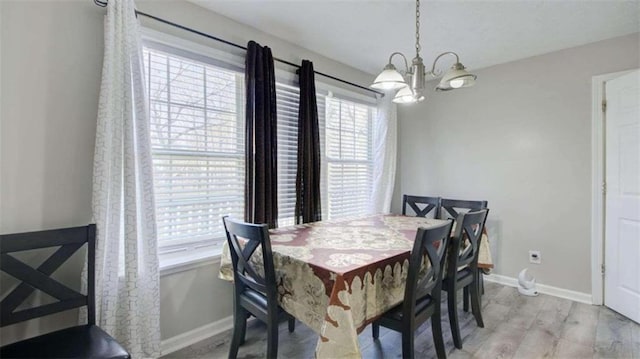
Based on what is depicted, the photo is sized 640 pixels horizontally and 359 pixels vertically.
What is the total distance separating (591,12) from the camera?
2.31 m

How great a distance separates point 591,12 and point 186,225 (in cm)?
337

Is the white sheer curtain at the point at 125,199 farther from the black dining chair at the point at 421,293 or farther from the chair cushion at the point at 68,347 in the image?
the black dining chair at the point at 421,293

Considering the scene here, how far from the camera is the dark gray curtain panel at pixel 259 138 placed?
2383mm

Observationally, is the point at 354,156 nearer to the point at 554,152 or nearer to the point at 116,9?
the point at 554,152

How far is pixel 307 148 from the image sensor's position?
2836 millimetres

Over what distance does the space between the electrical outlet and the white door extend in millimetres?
505

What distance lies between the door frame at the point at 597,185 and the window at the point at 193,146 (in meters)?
3.13

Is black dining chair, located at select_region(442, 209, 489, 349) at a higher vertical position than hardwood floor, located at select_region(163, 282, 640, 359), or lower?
higher

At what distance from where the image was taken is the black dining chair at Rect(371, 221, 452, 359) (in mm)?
1549

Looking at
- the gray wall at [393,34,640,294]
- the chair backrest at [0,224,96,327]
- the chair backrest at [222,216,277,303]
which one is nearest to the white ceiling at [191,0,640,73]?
the gray wall at [393,34,640,294]

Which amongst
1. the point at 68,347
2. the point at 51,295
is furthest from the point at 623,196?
the point at 51,295

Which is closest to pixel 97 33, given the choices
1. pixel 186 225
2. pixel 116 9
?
pixel 116 9

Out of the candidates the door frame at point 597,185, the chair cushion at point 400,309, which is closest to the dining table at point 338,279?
the chair cushion at point 400,309

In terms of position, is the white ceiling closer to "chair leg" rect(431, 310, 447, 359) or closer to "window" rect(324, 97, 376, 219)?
"window" rect(324, 97, 376, 219)
